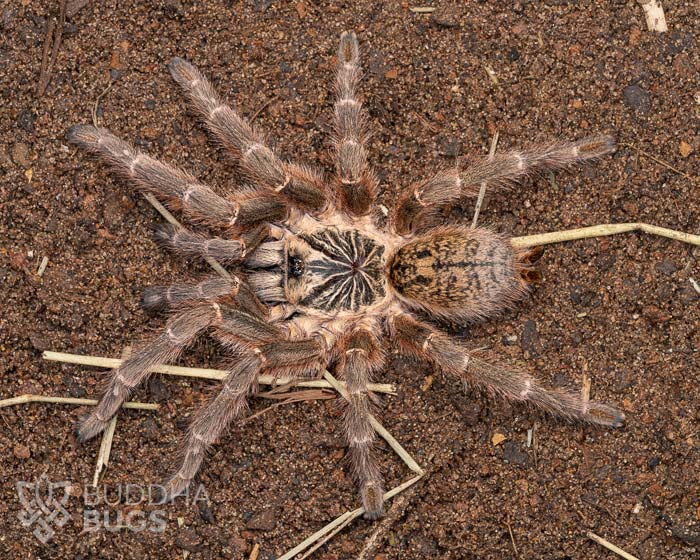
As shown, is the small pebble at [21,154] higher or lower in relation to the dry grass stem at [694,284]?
higher

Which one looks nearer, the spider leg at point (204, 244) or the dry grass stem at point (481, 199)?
the spider leg at point (204, 244)

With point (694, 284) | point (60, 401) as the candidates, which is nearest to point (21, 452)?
point (60, 401)

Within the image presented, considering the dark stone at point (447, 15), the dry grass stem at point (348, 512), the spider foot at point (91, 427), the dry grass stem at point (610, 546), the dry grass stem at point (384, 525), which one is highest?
the dark stone at point (447, 15)

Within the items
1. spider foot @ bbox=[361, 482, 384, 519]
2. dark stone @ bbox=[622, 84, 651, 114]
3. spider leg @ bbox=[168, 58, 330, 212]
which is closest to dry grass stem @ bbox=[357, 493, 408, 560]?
spider foot @ bbox=[361, 482, 384, 519]

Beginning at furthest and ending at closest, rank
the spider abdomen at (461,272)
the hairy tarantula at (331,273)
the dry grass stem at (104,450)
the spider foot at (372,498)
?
the dry grass stem at (104,450) → the spider foot at (372,498) → the hairy tarantula at (331,273) → the spider abdomen at (461,272)

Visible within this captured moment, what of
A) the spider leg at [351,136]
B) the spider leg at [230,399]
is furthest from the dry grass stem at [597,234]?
the spider leg at [230,399]

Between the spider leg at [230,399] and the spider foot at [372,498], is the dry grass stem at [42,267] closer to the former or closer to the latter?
the spider leg at [230,399]


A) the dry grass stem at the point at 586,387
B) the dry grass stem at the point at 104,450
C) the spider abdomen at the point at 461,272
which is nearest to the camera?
the spider abdomen at the point at 461,272

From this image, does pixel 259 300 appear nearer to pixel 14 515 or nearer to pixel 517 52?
pixel 14 515
